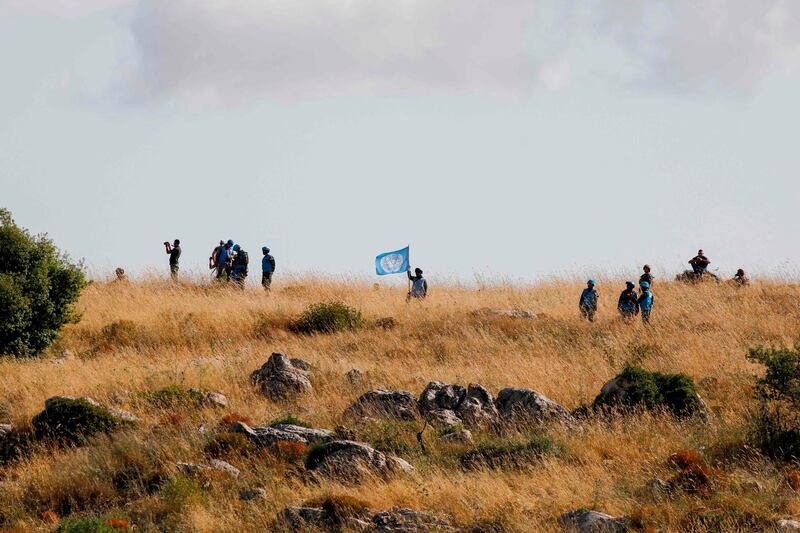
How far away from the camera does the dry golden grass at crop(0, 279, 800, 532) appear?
16.8m

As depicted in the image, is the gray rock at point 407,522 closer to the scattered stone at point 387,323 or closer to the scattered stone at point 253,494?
the scattered stone at point 253,494

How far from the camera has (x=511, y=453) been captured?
18.8 meters

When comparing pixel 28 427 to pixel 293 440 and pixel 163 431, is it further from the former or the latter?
pixel 293 440

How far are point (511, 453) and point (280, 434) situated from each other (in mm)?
3833

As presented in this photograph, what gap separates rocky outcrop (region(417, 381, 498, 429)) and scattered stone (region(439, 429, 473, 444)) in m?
0.80

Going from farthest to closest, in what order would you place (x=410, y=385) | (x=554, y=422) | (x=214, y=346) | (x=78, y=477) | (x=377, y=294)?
(x=377, y=294) < (x=214, y=346) < (x=410, y=385) < (x=554, y=422) < (x=78, y=477)

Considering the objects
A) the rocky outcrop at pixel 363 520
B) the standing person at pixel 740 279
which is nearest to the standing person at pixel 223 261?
the standing person at pixel 740 279

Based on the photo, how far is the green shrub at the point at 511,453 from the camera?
18422 millimetres

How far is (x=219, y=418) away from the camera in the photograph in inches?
885

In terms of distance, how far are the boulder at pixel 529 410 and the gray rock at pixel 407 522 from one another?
17.6 feet

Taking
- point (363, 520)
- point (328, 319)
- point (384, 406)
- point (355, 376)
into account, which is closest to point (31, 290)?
point (328, 319)

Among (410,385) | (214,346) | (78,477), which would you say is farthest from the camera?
(214,346)

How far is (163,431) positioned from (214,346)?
9.32m

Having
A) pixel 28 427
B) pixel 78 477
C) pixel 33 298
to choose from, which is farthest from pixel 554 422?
pixel 33 298
